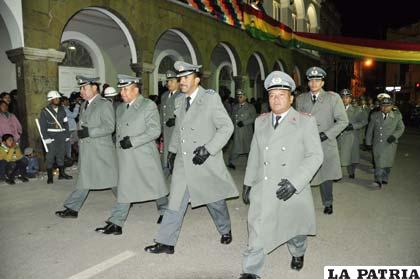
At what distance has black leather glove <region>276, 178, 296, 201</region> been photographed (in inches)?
132

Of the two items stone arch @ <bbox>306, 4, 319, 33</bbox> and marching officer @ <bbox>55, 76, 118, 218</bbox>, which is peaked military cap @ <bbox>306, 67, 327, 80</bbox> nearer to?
marching officer @ <bbox>55, 76, 118, 218</bbox>

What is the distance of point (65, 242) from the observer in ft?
15.9

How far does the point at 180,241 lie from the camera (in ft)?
16.0

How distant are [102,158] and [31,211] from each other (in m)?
1.66

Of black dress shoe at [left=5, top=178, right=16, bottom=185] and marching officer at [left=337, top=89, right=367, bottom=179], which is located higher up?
Result: marching officer at [left=337, top=89, right=367, bottom=179]

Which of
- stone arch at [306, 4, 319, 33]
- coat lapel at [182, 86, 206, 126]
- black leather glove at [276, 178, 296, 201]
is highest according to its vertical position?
stone arch at [306, 4, 319, 33]

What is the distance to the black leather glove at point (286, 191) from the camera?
11.0 ft

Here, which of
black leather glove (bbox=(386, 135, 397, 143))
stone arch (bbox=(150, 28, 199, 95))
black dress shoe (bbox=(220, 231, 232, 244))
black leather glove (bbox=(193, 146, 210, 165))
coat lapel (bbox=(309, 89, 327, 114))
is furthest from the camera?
stone arch (bbox=(150, 28, 199, 95))

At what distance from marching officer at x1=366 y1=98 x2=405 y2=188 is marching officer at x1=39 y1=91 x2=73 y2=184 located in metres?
6.52

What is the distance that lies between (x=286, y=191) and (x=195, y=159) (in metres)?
1.19

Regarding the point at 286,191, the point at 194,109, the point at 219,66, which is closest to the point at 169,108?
the point at 194,109

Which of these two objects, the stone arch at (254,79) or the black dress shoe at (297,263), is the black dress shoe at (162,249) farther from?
the stone arch at (254,79)

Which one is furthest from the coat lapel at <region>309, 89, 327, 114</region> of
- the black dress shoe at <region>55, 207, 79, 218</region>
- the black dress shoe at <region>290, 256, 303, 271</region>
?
the black dress shoe at <region>55, 207, 79, 218</region>

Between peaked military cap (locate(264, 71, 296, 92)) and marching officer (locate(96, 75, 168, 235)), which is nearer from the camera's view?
peaked military cap (locate(264, 71, 296, 92))
